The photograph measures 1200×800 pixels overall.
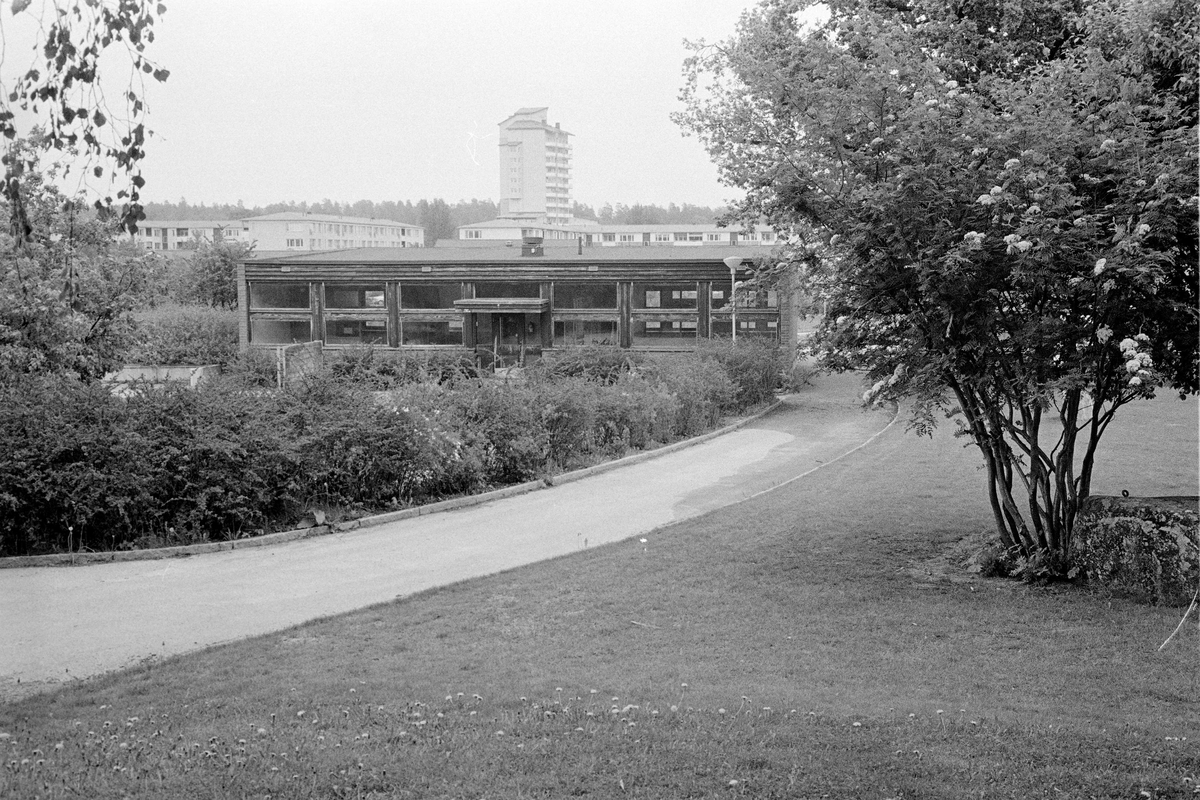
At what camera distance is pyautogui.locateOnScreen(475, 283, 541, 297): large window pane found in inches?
1764

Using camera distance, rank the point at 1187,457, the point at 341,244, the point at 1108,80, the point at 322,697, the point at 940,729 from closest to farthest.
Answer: the point at 940,729 → the point at 322,697 → the point at 1108,80 → the point at 1187,457 → the point at 341,244

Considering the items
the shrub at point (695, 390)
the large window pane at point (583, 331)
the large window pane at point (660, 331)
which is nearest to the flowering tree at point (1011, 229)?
the shrub at point (695, 390)

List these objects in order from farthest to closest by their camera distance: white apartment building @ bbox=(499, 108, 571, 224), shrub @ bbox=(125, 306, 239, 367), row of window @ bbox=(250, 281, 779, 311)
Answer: white apartment building @ bbox=(499, 108, 571, 224) → shrub @ bbox=(125, 306, 239, 367) → row of window @ bbox=(250, 281, 779, 311)

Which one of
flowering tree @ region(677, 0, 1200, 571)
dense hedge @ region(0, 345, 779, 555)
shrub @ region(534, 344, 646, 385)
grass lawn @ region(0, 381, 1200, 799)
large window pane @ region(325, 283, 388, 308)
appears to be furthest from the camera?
large window pane @ region(325, 283, 388, 308)

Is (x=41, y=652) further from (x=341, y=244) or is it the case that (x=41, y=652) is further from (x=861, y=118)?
(x=341, y=244)

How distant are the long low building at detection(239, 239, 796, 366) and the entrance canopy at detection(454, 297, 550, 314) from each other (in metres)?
0.05

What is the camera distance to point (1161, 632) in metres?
9.05

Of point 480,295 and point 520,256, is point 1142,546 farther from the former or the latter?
point 520,256

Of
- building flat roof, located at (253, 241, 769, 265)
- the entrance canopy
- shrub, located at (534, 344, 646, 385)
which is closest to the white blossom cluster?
shrub, located at (534, 344, 646, 385)

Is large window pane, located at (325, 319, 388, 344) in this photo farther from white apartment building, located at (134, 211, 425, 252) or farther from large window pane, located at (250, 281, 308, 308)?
white apartment building, located at (134, 211, 425, 252)

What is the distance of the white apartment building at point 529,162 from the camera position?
338 feet

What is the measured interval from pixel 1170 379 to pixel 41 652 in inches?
405

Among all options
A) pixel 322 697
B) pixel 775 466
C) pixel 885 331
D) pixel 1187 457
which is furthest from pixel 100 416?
pixel 1187 457

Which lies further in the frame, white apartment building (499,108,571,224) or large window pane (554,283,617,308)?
white apartment building (499,108,571,224)
